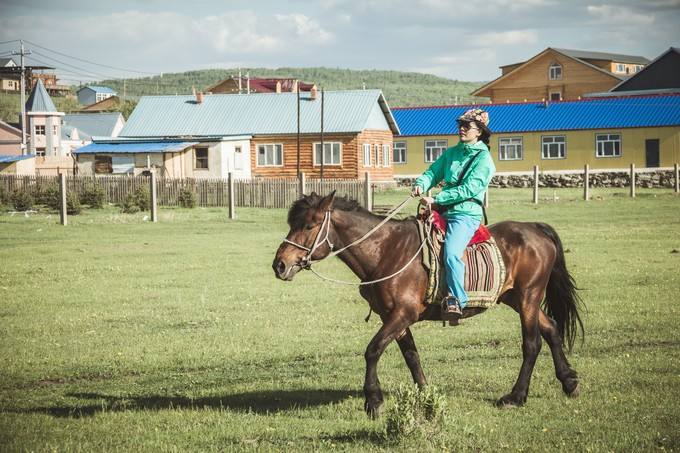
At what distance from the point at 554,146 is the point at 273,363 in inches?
2392

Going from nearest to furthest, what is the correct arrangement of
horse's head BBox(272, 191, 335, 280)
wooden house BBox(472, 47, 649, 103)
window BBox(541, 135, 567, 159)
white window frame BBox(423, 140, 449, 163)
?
horse's head BBox(272, 191, 335, 280), window BBox(541, 135, 567, 159), white window frame BBox(423, 140, 449, 163), wooden house BBox(472, 47, 649, 103)

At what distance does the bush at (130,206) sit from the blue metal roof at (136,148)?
65.1 feet

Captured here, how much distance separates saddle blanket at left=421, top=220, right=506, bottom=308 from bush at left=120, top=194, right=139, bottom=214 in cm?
3236

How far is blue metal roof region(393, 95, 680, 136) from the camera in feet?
216

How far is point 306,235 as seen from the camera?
8.72 m

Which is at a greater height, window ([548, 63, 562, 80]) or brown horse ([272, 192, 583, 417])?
window ([548, 63, 562, 80])

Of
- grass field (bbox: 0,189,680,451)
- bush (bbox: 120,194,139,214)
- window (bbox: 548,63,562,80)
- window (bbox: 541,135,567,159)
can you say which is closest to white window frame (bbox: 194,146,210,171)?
bush (bbox: 120,194,139,214)

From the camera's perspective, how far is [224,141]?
61500 millimetres

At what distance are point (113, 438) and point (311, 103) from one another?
2323 inches

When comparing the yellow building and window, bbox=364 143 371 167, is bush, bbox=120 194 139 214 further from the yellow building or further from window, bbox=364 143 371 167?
the yellow building

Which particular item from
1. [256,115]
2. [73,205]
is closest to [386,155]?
[256,115]

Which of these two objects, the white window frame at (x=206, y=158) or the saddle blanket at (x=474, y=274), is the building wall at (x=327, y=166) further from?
the saddle blanket at (x=474, y=274)

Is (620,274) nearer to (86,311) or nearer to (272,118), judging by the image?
(86,311)

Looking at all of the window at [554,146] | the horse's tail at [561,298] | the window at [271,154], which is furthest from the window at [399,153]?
the horse's tail at [561,298]
